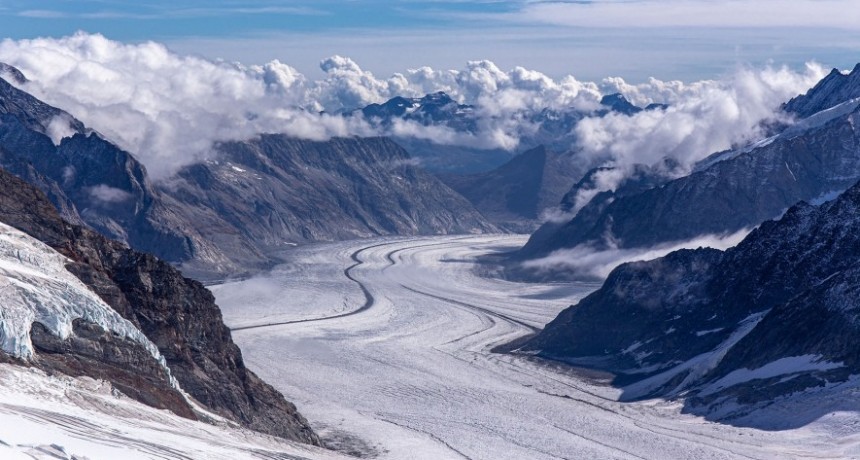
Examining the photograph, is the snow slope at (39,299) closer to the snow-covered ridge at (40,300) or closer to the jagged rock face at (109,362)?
the snow-covered ridge at (40,300)

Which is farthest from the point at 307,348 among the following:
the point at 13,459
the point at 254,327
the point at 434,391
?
the point at 13,459

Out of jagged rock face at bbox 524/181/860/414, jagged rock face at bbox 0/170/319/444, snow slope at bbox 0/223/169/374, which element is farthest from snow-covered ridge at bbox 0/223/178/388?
jagged rock face at bbox 524/181/860/414

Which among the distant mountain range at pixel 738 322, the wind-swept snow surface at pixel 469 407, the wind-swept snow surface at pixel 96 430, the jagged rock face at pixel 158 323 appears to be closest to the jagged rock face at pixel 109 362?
the jagged rock face at pixel 158 323

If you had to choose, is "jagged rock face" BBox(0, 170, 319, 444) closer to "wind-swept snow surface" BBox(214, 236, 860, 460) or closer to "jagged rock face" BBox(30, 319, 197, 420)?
"jagged rock face" BBox(30, 319, 197, 420)

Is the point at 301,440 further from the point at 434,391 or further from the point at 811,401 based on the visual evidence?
the point at 811,401

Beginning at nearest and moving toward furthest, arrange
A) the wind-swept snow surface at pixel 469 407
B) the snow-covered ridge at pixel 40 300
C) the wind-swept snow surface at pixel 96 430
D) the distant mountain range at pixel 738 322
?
the wind-swept snow surface at pixel 96 430 → the snow-covered ridge at pixel 40 300 → the wind-swept snow surface at pixel 469 407 → the distant mountain range at pixel 738 322

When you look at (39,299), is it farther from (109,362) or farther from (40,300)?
(109,362)
